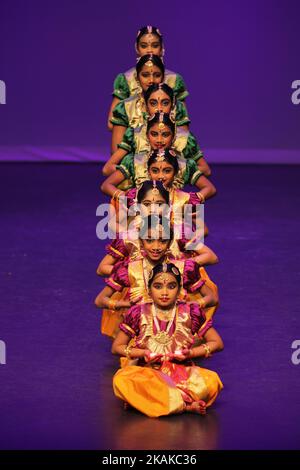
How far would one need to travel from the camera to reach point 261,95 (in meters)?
12.0

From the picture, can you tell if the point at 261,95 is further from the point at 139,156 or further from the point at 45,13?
the point at 139,156

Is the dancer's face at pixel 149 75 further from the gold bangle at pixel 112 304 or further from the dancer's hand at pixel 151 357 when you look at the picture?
the dancer's hand at pixel 151 357

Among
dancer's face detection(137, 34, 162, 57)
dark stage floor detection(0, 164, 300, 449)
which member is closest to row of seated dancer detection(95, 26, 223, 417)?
dark stage floor detection(0, 164, 300, 449)

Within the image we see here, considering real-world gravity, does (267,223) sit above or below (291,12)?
below

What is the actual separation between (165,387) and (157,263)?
683 millimetres

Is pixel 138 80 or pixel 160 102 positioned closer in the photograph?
pixel 160 102

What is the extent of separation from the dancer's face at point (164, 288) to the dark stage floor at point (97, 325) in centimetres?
47

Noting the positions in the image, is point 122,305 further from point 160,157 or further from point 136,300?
point 160,157

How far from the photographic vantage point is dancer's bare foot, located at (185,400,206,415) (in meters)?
→ 6.06

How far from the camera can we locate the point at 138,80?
Answer: 26.9ft

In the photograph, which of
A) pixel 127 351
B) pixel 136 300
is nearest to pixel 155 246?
pixel 136 300
